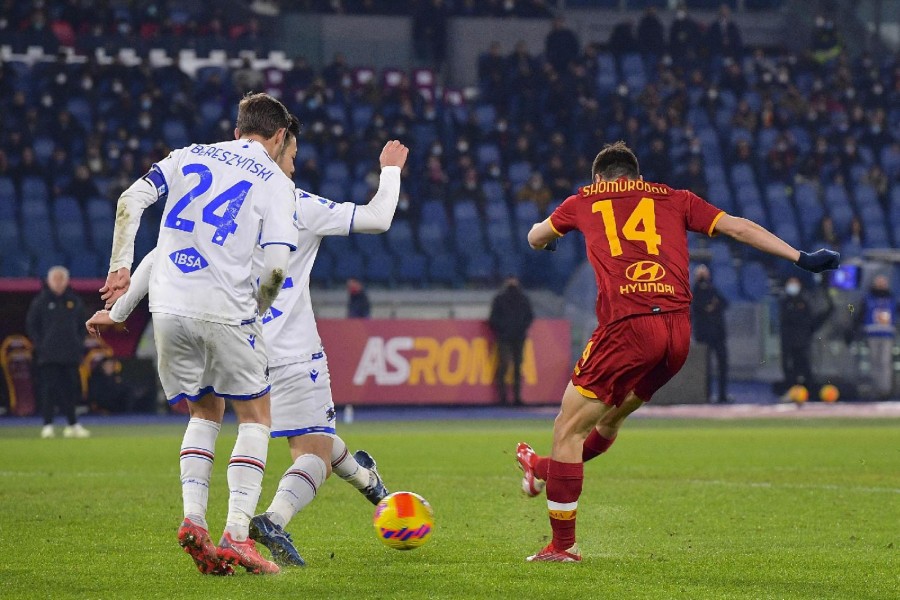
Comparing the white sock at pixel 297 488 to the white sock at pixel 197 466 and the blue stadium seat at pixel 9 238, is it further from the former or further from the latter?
the blue stadium seat at pixel 9 238

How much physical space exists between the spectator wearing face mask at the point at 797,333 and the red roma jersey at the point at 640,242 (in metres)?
17.7

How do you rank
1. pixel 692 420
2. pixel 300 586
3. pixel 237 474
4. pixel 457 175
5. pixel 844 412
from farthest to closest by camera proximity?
pixel 457 175, pixel 844 412, pixel 692 420, pixel 237 474, pixel 300 586

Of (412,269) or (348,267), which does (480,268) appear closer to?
(412,269)

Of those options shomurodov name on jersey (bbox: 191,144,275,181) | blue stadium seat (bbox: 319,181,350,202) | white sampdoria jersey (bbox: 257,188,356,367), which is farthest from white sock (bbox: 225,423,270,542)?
blue stadium seat (bbox: 319,181,350,202)

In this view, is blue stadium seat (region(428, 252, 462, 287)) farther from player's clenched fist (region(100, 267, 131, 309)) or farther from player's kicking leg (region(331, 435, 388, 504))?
player's clenched fist (region(100, 267, 131, 309))

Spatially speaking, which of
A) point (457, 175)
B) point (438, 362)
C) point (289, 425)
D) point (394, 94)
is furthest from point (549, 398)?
point (289, 425)

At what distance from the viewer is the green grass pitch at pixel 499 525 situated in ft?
20.9

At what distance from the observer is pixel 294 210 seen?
22.7ft

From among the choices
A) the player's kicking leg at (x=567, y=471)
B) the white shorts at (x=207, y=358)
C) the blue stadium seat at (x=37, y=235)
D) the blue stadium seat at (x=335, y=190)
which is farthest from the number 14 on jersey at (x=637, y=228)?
→ the blue stadium seat at (x=335, y=190)

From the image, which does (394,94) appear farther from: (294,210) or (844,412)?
(294,210)

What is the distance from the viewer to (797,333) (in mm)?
24500

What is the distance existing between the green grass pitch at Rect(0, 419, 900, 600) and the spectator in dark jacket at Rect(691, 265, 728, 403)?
721 centimetres

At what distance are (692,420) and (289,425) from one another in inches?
568

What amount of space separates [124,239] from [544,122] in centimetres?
2488
